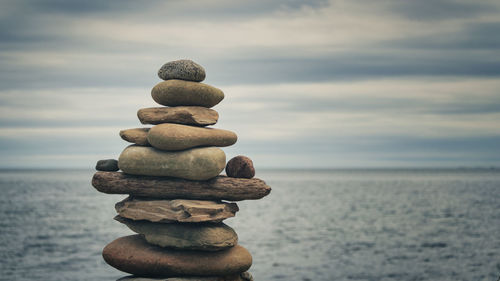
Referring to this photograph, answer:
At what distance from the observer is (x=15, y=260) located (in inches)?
1238

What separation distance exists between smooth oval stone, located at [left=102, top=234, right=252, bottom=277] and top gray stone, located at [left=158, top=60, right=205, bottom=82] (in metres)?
4.14

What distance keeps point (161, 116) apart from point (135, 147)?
961 millimetres

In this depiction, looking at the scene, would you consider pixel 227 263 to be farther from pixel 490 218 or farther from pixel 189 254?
pixel 490 218

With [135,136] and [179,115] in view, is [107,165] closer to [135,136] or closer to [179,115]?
[135,136]

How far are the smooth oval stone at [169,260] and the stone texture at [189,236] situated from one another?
0.80 feet

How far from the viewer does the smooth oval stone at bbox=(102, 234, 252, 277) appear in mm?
13023

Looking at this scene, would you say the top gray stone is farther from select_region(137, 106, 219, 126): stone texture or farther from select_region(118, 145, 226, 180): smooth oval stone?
select_region(118, 145, 226, 180): smooth oval stone

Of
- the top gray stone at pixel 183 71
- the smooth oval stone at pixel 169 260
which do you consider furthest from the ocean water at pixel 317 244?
the top gray stone at pixel 183 71

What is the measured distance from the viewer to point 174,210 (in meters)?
12.7

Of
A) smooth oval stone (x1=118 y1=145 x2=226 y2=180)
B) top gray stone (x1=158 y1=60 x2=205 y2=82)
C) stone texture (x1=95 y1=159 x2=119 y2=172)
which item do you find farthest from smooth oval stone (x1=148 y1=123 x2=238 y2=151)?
stone texture (x1=95 y1=159 x2=119 y2=172)

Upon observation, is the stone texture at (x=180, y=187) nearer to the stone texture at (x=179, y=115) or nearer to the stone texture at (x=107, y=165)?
the stone texture at (x=107, y=165)

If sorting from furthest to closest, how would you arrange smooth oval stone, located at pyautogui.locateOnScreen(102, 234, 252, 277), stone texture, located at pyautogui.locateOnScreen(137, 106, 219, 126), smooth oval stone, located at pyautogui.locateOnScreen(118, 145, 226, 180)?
1. stone texture, located at pyautogui.locateOnScreen(137, 106, 219, 126)
2. smooth oval stone, located at pyautogui.locateOnScreen(102, 234, 252, 277)
3. smooth oval stone, located at pyautogui.locateOnScreen(118, 145, 226, 180)

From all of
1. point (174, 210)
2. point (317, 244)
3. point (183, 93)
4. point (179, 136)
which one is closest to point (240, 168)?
point (179, 136)

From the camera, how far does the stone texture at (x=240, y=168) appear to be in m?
13.4
